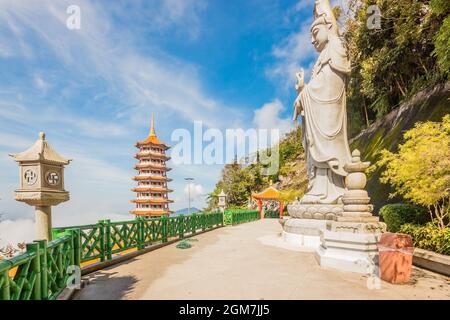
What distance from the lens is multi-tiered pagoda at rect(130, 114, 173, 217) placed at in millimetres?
35406

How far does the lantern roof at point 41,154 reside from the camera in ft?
16.6

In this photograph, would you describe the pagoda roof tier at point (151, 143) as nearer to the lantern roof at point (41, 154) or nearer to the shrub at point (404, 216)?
the lantern roof at point (41, 154)

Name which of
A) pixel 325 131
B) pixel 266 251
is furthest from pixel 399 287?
pixel 325 131

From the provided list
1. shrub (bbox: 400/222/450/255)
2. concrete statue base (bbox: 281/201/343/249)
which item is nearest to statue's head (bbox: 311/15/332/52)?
concrete statue base (bbox: 281/201/343/249)

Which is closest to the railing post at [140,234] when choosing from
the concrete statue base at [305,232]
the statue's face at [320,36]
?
the concrete statue base at [305,232]

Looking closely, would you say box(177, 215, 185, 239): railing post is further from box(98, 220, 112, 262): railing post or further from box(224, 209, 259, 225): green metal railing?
box(224, 209, 259, 225): green metal railing

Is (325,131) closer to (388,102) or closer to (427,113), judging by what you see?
(427,113)

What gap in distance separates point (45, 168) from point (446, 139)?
890 cm

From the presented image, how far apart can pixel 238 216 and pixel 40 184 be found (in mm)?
16225

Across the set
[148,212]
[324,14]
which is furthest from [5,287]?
[148,212]

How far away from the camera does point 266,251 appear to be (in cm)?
777

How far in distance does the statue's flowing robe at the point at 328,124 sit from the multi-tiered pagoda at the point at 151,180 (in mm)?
29593

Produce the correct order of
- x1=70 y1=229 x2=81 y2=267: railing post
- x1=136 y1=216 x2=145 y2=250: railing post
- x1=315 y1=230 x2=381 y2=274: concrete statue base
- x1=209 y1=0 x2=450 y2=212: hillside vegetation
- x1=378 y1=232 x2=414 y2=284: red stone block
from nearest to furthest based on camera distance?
x1=378 y1=232 x2=414 y2=284: red stone block < x1=70 y1=229 x2=81 y2=267: railing post < x1=315 y1=230 x2=381 y2=274: concrete statue base < x1=136 y1=216 x2=145 y2=250: railing post < x1=209 y1=0 x2=450 y2=212: hillside vegetation

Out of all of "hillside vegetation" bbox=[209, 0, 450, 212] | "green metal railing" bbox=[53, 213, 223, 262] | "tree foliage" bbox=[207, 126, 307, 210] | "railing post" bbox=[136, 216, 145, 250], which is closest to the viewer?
"green metal railing" bbox=[53, 213, 223, 262]
